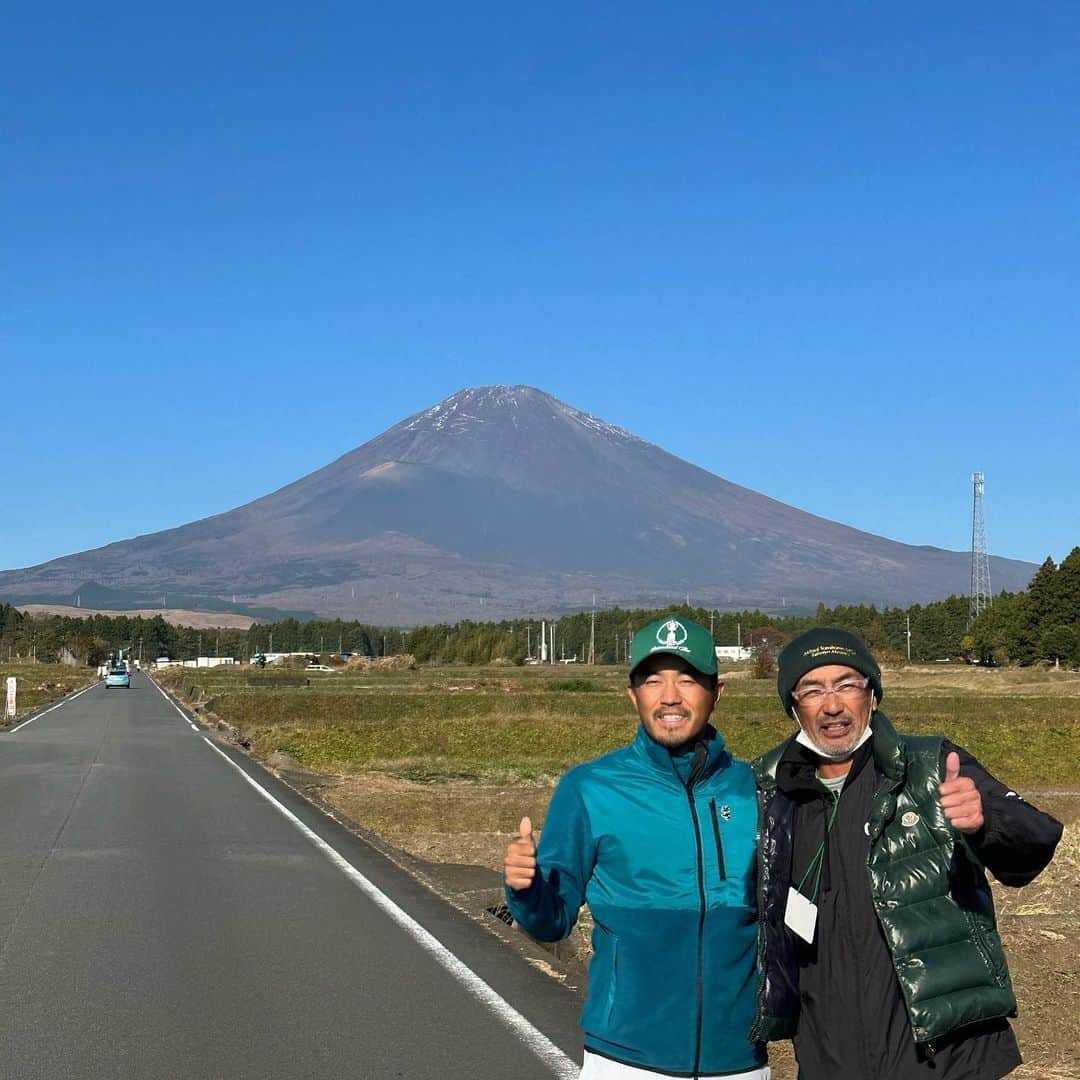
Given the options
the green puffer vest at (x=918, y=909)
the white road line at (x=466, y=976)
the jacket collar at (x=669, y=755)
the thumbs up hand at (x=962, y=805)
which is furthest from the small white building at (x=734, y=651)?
the thumbs up hand at (x=962, y=805)

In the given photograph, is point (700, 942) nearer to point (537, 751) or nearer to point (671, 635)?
point (671, 635)

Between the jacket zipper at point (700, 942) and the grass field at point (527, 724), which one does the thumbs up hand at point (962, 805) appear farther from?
the grass field at point (527, 724)

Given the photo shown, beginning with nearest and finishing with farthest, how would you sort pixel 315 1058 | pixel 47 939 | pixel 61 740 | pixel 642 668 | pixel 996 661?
pixel 642 668
pixel 315 1058
pixel 47 939
pixel 61 740
pixel 996 661

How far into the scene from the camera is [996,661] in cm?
11700

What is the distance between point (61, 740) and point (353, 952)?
2530 cm

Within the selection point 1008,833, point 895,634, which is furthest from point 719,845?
point 895,634

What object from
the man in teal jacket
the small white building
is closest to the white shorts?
the man in teal jacket

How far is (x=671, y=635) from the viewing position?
389 cm

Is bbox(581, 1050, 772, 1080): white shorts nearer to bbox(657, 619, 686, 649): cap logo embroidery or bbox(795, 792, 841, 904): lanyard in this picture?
bbox(795, 792, 841, 904): lanyard

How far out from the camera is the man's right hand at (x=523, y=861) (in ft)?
11.9

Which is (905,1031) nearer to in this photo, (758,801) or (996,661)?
(758,801)

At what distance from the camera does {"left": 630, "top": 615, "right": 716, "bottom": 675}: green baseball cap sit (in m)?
3.86

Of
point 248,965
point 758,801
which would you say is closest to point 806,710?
point 758,801

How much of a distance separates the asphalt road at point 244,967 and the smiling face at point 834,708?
3241 millimetres
